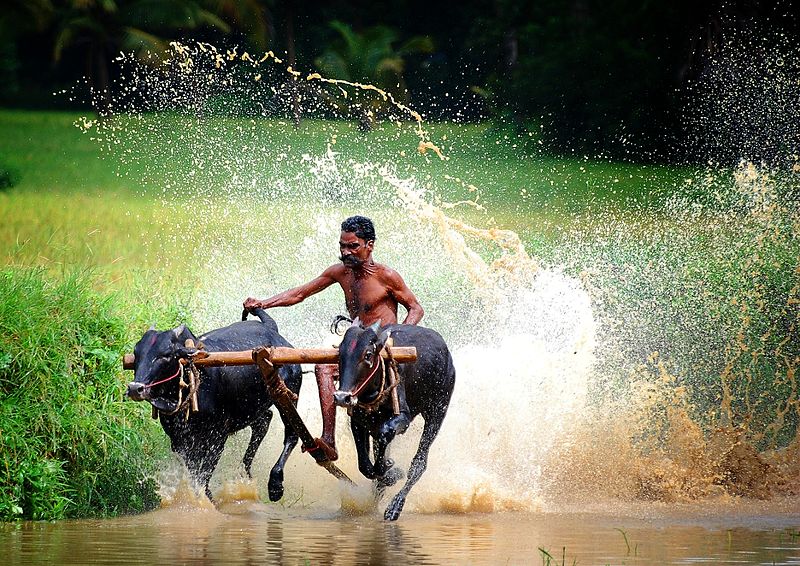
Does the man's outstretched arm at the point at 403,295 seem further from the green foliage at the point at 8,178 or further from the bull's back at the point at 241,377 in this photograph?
the green foliage at the point at 8,178

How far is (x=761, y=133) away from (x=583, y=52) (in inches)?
125

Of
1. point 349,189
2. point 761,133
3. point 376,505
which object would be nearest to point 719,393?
point 376,505

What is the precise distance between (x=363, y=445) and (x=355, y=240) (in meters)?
1.28

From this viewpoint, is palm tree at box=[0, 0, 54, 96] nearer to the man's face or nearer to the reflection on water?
the man's face

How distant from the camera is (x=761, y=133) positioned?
24859mm

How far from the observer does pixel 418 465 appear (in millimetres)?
9461

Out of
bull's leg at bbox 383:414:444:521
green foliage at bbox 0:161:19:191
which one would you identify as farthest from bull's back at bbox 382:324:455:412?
green foliage at bbox 0:161:19:191

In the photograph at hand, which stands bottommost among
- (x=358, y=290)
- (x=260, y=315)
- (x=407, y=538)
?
(x=407, y=538)

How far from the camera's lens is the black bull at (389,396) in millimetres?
8570

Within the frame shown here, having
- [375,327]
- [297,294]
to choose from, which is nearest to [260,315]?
[297,294]

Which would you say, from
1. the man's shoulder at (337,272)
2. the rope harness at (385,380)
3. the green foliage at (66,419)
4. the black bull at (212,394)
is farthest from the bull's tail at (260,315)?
the rope harness at (385,380)

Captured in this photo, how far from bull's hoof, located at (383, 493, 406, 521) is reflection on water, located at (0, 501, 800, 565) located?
0.07 meters

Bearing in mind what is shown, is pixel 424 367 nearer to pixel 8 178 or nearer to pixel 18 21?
pixel 8 178

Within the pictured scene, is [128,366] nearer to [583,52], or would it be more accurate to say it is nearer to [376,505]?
[376,505]
